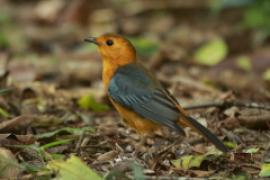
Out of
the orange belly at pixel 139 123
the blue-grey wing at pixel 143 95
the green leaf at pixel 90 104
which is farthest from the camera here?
the green leaf at pixel 90 104

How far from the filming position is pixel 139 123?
604 centimetres

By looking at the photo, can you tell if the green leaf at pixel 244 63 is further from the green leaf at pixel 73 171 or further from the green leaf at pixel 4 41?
the green leaf at pixel 73 171

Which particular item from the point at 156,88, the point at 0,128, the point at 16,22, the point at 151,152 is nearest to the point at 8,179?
the point at 0,128

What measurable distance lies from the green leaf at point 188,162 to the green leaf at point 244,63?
372 centimetres

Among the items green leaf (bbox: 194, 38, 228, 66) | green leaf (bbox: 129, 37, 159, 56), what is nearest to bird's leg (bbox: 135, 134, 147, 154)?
green leaf (bbox: 194, 38, 228, 66)

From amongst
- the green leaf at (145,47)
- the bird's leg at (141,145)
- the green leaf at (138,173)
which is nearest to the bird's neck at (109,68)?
the bird's leg at (141,145)

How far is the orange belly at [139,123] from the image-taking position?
19.7ft

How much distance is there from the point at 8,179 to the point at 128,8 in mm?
7799

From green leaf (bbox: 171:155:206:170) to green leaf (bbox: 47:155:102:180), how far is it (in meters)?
0.85

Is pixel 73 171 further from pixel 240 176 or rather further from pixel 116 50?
pixel 116 50

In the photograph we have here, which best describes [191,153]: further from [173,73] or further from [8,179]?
[173,73]

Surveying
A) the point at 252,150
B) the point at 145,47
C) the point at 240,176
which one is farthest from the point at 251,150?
the point at 145,47

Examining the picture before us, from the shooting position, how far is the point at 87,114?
6.97 m

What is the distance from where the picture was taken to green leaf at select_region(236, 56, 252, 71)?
8.91 metres
